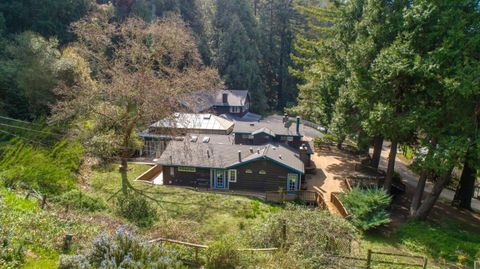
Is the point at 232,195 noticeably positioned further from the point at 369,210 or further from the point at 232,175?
the point at 369,210

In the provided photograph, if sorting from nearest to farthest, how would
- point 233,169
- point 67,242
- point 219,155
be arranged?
1. point 67,242
2. point 233,169
3. point 219,155

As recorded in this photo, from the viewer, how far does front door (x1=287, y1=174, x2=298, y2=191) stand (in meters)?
21.8

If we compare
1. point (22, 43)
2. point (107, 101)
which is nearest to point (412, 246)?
point (107, 101)

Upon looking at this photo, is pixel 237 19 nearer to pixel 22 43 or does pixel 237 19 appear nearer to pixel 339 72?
pixel 339 72

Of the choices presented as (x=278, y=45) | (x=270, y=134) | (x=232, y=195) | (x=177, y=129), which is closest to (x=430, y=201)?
(x=232, y=195)

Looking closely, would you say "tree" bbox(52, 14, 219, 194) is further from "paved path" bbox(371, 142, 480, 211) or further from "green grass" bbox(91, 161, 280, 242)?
"paved path" bbox(371, 142, 480, 211)

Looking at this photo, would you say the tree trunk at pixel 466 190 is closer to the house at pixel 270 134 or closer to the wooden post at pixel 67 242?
the house at pixel 270 134

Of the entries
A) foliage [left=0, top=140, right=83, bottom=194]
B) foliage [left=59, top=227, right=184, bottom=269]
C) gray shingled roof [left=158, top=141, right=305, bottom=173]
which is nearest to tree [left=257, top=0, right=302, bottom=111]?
gray shingled roof [left=158, top=141, right=305, bottom=173]

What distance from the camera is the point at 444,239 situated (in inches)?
586

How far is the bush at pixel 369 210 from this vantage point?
53.8 ft

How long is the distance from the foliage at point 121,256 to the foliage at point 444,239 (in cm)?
1221

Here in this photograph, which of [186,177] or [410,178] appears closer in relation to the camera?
[186,177]

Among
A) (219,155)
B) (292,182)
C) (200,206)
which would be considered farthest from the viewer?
(219,155)

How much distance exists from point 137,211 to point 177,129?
7.16 m
